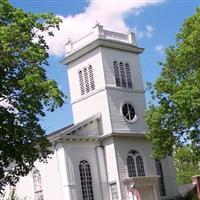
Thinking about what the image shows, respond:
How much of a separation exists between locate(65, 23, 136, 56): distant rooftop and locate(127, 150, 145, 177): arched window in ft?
32.1

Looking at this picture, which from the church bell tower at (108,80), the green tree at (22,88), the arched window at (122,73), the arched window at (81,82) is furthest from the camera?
the arched window at (81,82)

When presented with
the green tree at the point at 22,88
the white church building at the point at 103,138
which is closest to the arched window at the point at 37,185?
the white church building at the point at 103,138

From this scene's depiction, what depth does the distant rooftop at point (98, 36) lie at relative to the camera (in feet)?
149

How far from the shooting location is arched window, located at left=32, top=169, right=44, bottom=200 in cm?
4435

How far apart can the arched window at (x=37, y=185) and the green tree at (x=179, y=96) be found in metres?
10.5

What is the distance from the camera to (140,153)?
148ft

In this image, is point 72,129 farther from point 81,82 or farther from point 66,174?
point 81,82

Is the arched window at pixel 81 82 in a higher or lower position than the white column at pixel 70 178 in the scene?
higher

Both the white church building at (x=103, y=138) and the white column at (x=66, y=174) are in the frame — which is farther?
the white church building at (x=103, y=138)

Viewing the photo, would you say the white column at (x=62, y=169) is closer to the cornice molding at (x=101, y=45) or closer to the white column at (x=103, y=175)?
the white column at (x=103, y=175)

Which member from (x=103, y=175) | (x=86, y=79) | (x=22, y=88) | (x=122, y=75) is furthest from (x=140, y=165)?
(x=22, y=88)

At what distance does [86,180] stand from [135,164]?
450 centimetres

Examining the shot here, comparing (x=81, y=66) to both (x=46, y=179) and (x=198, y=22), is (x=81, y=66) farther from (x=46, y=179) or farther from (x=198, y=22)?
(x=198, y=22)

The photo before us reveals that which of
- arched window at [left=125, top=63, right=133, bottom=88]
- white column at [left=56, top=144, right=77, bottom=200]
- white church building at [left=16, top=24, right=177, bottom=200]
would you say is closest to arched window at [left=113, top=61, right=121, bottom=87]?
white church building at [left=16, top=24, right=177, bottom=200]
